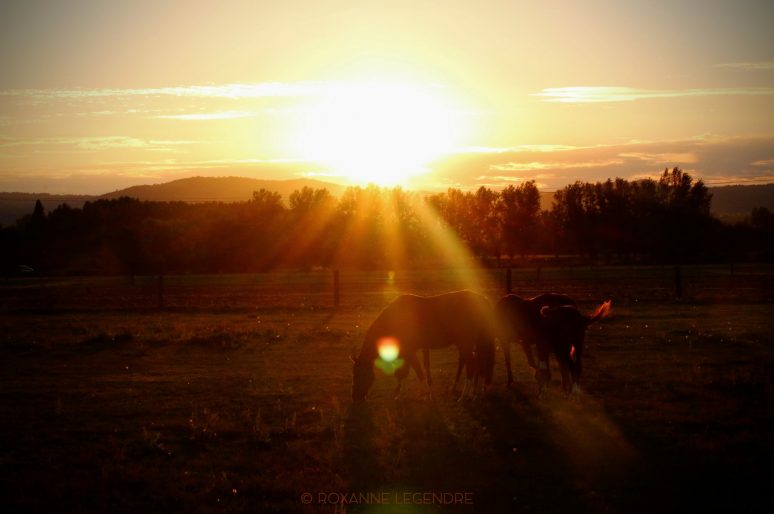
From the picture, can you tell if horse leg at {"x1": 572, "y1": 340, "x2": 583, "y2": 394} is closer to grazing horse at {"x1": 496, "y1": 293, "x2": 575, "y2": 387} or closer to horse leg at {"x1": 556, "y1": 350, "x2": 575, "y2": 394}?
horse leg at {"x1": 556, "y1": 350, "x2": 575, "y2": 394}

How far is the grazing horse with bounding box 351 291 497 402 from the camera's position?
39.5ft

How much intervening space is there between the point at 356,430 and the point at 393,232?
251 feet

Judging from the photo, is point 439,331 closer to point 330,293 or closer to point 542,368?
point 542,368

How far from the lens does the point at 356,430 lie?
9.91 m

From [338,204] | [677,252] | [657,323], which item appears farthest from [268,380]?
[338,204]

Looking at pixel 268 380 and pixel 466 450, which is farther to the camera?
pixel 268 380

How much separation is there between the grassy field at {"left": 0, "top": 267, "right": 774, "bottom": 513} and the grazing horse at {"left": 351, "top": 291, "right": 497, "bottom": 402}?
0.63 meters

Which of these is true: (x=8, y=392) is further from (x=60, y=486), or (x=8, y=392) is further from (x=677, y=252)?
(x=677, y=252)

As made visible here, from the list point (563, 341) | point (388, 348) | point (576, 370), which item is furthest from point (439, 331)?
point (576, 370)

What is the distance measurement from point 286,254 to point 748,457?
71.5 meters

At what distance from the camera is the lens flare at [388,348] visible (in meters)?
12.1

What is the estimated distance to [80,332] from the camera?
21984 mm

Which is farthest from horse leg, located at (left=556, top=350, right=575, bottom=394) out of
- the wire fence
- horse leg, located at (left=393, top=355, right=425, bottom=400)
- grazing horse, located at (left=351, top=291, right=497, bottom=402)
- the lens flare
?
the wire fence

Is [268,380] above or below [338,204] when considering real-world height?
below
